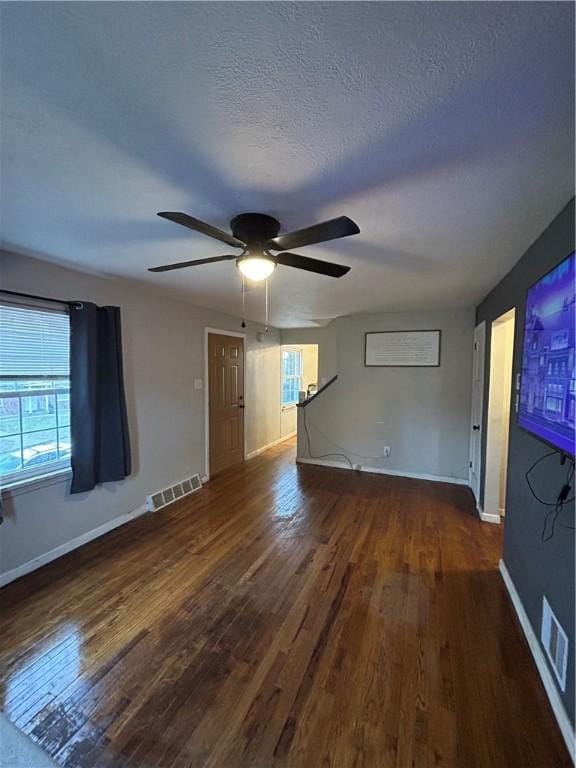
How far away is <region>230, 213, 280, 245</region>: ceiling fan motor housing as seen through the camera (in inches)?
65.8

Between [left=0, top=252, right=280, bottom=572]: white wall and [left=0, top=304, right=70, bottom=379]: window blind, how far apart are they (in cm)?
17

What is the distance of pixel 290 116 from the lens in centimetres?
106

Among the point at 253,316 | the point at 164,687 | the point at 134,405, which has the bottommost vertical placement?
the point at 164,687

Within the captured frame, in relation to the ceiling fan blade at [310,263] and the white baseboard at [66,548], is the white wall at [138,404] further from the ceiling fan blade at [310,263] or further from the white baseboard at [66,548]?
the ceiling fan blade at [310,263]

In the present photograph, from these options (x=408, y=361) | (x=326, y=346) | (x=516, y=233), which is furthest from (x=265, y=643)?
(x=326, y=346)

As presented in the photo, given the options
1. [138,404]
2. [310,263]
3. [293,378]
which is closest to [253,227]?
[310,263]

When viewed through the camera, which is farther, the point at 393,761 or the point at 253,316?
the point at 253,316

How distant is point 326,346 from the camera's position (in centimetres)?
630

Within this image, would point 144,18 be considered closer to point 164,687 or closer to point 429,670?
point 164,687

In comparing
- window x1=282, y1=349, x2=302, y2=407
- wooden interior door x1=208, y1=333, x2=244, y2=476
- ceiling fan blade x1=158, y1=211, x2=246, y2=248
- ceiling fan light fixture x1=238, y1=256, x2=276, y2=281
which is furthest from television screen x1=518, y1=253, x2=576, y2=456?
window x1=282, y1=349, x2=302, y2=407

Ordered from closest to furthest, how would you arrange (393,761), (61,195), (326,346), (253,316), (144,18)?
(144,18) → (393,761) → (61,195) → (253,316) → (326,346)

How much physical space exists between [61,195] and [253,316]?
3525mm

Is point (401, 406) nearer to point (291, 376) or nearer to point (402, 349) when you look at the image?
point (402, 349)

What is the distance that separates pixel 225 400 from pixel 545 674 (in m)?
4.09
